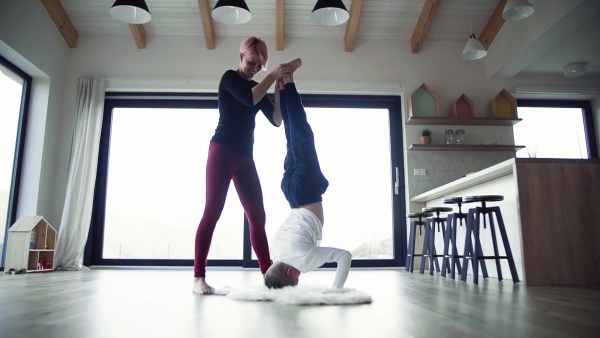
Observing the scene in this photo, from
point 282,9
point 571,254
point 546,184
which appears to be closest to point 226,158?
point 546,184

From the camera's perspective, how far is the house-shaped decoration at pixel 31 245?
13.0 ft

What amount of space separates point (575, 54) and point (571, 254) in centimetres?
295

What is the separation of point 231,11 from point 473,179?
2.42m

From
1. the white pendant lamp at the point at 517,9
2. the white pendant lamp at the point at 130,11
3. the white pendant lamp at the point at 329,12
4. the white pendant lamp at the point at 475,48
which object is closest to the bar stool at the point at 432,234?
the white pendant lamp at the point at 475,48

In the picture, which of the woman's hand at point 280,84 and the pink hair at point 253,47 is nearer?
the woman's hand at point 280,84

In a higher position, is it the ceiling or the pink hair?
the ceiling

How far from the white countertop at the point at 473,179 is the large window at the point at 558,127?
5.80 feet

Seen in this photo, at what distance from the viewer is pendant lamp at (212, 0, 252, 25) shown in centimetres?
356

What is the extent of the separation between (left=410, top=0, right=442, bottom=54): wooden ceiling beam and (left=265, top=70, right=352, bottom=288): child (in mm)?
3306

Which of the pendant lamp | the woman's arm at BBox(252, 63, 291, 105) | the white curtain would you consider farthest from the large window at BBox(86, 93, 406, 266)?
the woman's arm at BBox(252, 63, 291, 105)

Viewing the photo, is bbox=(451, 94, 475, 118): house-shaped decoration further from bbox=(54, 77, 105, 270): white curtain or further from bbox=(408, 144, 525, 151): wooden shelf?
bbox=(54, 77, 105, 270): white curtain

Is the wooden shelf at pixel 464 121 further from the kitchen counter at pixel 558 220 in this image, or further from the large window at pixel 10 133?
the large window at pixel 10 133

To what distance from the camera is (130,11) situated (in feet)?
12.0

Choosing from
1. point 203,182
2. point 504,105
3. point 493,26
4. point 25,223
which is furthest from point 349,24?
point 25,223
